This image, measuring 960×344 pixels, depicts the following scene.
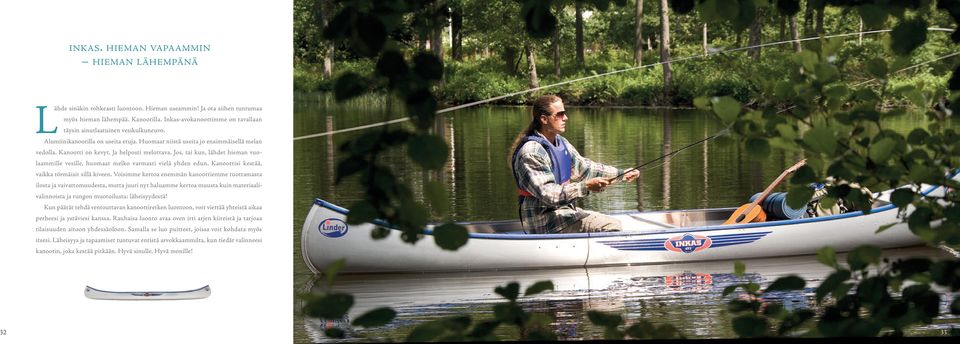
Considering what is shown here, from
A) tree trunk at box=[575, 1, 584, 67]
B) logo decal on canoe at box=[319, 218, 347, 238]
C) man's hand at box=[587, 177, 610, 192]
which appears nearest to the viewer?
man's hand at box=[587, 177, 610, 192]

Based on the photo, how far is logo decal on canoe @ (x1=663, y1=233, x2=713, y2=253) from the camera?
329 inches

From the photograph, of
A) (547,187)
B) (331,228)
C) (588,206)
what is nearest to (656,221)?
(547,187)

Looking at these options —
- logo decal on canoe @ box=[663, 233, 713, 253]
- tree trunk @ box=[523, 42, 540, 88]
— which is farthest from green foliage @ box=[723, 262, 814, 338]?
tree trunk @ box=[523, 42, 540, 88]

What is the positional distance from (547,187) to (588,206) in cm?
439

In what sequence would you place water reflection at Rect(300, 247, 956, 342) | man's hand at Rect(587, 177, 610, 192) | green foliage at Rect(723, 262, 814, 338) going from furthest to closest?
man's hand at Rect(587, 177, 610, 192) → water reflection at Rect(300, 247, 956, 342) → green foliage at Rect(723, 262, 814, 338)

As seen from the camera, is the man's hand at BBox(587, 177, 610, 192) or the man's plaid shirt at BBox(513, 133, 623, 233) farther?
the man's plaid shirt at BBox(513, 133, 623, 233)

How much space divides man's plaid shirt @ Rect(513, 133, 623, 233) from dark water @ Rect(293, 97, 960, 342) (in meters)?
0.35

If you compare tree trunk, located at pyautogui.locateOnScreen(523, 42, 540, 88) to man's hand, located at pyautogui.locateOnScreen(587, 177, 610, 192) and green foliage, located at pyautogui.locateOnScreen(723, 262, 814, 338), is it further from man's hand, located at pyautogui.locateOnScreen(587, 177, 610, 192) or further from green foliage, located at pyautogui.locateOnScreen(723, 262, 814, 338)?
green foliage, located at pyautogui.locateOnScreen(723, 262, 814, 338)

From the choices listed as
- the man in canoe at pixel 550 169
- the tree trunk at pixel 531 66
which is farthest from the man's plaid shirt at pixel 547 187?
the tree trunk at pixel 531 66

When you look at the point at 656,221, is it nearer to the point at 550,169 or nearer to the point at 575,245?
the point at 575,245

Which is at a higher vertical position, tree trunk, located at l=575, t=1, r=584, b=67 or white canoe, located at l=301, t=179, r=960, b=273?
tree trunk, located at l=575, t=1, r=584, b=67

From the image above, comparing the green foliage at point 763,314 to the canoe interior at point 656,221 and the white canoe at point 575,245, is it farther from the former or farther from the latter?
the canoe interior at point 656,221

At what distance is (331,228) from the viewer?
26.5ft

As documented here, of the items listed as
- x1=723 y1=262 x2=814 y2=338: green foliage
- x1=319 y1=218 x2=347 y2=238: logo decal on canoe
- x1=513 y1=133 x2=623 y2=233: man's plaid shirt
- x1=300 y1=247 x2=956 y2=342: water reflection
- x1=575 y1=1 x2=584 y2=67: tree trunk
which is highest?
x1=575 y1=1 x2=584 y2=67: tree trunk
